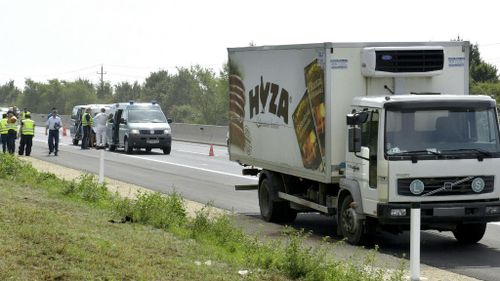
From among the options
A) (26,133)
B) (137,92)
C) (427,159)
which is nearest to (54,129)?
(26,133)

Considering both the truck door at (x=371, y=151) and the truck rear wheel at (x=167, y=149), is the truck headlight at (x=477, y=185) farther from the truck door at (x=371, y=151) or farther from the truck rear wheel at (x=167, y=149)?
the truck rear wheel at (x=167, y=149)

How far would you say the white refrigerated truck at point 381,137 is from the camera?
15023 mm

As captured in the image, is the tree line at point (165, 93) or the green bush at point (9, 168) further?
the tree line at point (165, 93)

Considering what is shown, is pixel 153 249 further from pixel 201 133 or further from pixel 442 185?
pixel 201 133

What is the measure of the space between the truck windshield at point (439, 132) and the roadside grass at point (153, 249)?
90.5 inches

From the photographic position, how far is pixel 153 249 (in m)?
12.5

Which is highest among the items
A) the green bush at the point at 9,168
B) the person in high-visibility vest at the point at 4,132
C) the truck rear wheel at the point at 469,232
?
the person in high-visibility vest at the point at 4,132

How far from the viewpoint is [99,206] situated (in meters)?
18.4

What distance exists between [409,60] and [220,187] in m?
11.7

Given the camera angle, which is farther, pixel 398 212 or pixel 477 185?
pixel 477 185

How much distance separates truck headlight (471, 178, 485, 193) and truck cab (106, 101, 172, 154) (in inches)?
1228

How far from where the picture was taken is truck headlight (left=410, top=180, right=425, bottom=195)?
15.0 m

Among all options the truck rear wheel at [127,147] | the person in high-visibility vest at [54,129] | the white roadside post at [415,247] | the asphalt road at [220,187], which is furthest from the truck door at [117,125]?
the white roadside post at [415,247]

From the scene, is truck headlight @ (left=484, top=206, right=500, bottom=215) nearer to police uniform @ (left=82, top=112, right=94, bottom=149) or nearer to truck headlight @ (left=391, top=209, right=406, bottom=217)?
truck headlight @ (left=391, top=209, right=406, bottom=217)
